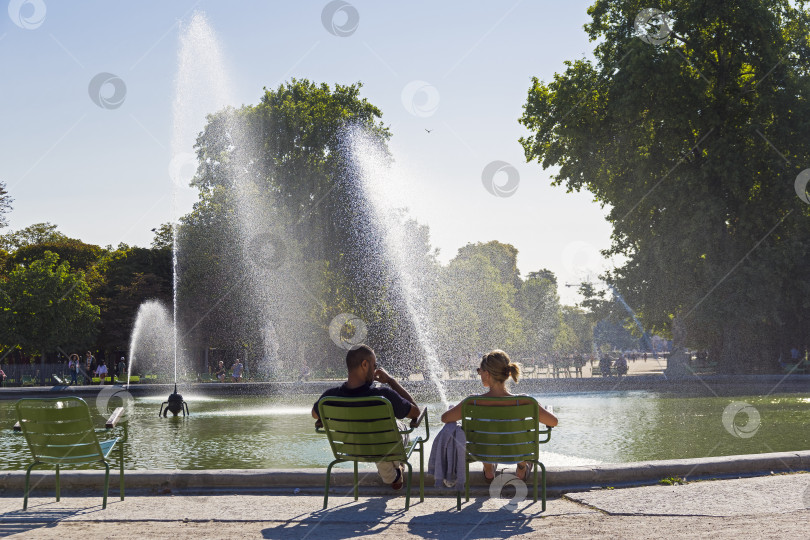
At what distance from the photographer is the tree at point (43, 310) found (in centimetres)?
4619

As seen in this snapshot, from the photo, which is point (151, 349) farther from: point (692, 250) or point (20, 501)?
point (20, 501)

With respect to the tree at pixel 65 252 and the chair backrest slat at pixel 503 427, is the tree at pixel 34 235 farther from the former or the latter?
the chair backrest slat at pixel 503 427

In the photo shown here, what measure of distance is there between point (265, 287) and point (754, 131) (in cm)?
2563

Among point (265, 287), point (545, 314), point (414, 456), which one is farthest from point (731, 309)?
point (545, 314)

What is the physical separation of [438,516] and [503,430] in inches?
34.6

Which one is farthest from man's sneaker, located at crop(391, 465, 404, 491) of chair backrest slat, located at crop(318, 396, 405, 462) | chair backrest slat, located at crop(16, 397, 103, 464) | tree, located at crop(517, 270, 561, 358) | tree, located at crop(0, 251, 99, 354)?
tree, located at crop(517, 270, 561, 358)

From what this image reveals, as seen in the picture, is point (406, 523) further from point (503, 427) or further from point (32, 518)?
point (32, 518)

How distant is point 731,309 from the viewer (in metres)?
33.2

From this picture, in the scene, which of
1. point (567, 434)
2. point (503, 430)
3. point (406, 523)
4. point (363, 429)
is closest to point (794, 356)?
point (567, 434)

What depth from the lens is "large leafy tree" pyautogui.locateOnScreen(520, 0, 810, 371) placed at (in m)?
31.6

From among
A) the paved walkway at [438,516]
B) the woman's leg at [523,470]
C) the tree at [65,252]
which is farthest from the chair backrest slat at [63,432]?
the tree at [65,252]

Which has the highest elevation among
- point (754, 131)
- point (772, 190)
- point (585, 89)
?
point (585, 89)

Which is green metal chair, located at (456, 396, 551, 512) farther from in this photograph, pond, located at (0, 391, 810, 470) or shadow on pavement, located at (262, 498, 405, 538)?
pond, located at (0, 391, 810, 470)
